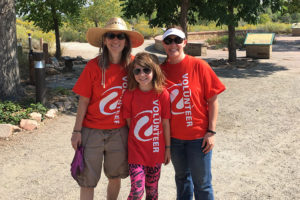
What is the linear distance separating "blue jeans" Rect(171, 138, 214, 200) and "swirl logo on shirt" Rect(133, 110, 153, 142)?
23 cm

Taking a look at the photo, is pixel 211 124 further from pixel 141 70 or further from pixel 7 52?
pixel 7 52

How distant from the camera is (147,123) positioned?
2703mm

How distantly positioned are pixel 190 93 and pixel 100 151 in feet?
2.88

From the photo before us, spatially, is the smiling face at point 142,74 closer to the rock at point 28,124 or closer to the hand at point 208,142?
the hand at point 208,142

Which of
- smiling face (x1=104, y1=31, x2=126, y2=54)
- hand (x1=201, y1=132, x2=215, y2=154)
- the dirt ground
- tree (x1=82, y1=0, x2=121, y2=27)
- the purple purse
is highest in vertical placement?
tree (x1=82, y1=0, x2=121, y2=27)

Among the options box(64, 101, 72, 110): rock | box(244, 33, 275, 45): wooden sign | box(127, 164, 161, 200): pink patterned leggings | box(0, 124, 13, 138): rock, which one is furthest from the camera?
box(244, 33, 275, 45): wooden sign

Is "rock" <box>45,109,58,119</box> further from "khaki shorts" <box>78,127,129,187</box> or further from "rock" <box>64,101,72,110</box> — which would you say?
"khaki shorts" <box>78,127,129,187</box>

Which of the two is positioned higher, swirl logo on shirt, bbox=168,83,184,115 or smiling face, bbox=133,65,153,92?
smiling face, bbox=133,65,153,92


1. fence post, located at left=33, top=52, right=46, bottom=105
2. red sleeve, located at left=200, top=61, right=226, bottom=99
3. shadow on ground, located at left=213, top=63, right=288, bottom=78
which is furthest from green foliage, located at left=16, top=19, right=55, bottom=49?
red sleeve, located at left=200, top=61, right=226, bottom=99

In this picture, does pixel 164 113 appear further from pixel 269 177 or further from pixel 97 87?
pixel 269 177

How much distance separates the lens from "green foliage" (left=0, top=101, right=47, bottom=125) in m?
5.98

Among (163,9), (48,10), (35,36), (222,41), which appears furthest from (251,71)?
(35,36)

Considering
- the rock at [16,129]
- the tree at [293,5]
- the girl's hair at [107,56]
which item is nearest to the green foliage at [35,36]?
the tree at [293,5]

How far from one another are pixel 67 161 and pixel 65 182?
0.66 metres
